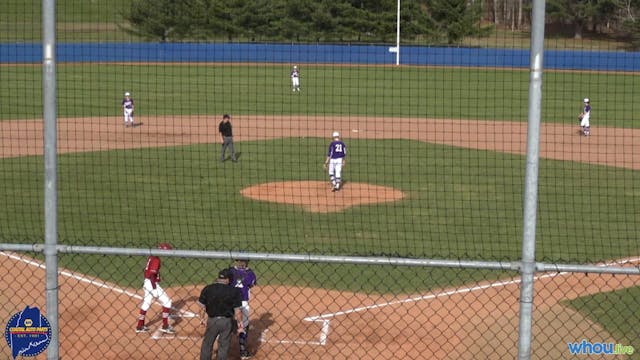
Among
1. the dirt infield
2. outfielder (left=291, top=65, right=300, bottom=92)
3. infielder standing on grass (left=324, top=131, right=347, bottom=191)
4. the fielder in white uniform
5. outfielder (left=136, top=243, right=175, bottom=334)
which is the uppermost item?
outfielder (left=291, top=65, right=300, bottom=92)

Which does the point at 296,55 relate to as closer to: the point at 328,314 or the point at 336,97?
the point at 336,97

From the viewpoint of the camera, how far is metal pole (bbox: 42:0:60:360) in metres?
5.59

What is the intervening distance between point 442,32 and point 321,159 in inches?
253

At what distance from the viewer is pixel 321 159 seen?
1007 inches

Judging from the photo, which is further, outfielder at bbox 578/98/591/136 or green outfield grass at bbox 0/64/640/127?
green outfield grass at bbox 0/64/640/127

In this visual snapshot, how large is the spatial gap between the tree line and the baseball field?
7.87ft

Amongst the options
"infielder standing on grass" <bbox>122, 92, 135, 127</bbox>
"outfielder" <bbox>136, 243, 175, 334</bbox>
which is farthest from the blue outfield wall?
"outfielder" <bbox>136, 243, 175, 334</bbox>

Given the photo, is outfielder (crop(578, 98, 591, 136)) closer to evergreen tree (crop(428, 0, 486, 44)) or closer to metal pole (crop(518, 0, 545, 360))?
evergreen tree (crop(428, 0, 486, 44))

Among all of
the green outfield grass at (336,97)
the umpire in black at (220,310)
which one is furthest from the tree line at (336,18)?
the umpire in black at (220,310)

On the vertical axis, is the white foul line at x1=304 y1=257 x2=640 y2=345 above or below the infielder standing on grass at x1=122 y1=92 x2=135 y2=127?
below

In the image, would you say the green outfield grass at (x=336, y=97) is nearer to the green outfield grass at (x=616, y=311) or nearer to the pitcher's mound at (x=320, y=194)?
the pitcher's mound at (x=320, y=194)

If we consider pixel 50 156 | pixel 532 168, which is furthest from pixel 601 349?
pixel 50 156

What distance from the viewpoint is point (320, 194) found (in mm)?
20516

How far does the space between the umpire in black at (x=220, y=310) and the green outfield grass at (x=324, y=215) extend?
374cm
